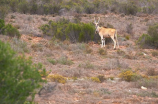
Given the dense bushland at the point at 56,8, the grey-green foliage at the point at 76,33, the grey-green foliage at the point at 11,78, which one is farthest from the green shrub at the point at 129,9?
the grey-green foliage at the point at 11,78

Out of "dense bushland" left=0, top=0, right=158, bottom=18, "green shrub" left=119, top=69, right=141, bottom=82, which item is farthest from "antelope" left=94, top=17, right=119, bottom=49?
"dense bushland" left=0, top=0, right=158, bottom=18

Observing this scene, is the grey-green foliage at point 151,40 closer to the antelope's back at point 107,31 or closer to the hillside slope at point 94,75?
the hillside slope at point 94,75

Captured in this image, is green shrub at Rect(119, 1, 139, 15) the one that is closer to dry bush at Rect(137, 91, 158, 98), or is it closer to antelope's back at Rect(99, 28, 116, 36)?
antelope's back at Rect(99, 28, 116, 36)

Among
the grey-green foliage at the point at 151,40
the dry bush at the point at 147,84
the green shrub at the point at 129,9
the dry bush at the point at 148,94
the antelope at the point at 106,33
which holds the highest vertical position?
the green shrub at the point at 129,9

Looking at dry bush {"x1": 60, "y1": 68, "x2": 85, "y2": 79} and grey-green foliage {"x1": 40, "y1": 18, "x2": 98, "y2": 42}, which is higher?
grey-green foliage {"x1": 40, "y1": 18, "x2": 98, "y2": 42}

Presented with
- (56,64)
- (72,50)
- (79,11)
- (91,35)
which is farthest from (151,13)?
(56,64)

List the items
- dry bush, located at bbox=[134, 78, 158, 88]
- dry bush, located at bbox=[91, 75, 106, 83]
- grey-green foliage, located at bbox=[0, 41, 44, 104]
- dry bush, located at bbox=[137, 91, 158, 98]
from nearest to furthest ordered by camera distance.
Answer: grey-green foliage, located at bbox=[0, 41, 44, 104], dry bush, located at bbox=[137, 91, 158, 98], dry bush, located at bbox=[134, 78, 158, 88], dry bush, located at bbox=[91, 75, 106, 83]

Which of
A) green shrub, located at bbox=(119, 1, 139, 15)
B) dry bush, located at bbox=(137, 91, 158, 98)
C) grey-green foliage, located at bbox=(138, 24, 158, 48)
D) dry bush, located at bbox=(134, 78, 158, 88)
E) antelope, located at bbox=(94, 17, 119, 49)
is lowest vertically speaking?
dry bush, located at bbox=(137, 91, 158, 98)

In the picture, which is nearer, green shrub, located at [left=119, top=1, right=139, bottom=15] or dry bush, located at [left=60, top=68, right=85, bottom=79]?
dry bush, located at [left=60, top=68, right=85, bottom=79]

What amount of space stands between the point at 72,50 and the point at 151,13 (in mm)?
26614

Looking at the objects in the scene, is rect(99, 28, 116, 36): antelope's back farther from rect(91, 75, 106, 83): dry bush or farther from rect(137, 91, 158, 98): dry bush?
rect(137, 91, 158, 98): dry bush

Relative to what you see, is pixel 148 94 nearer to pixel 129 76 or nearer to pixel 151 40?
pixel 129 76

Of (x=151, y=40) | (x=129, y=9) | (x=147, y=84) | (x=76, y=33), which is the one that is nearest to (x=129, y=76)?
(x=147, y=84)

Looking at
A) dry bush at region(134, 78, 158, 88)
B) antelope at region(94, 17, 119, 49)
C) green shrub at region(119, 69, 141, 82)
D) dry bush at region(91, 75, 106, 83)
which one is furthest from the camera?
antelope at region(94, 17, 119, 49)
